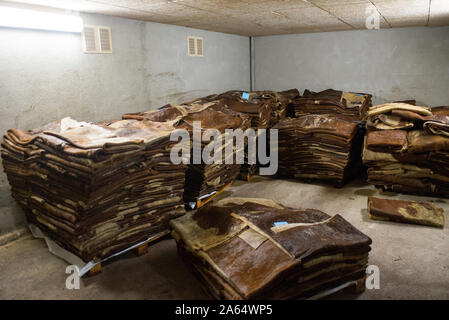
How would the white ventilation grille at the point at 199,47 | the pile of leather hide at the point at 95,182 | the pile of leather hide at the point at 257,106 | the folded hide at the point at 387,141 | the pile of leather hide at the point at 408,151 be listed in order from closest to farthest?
1. the pile of leather hide at the point at 95,182
2. the pile of leather hide at the point at 408,151
3. the folded hide at the point at 387,141
4. the pile of leather hide at the point at 257,106
5. the white ventilation grille at the point at 199,47

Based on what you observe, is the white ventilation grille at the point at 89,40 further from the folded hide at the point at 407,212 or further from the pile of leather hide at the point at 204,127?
the folded hide at the point at 407,212

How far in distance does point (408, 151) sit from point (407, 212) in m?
1.10

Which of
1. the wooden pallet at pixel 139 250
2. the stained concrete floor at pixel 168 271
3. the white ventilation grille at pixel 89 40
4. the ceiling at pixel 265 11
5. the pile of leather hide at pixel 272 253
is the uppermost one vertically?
the ceiling at pixel 265 11

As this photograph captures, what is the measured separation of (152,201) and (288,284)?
1731 mm

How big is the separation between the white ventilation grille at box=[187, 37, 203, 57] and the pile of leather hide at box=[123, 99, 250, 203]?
160cm

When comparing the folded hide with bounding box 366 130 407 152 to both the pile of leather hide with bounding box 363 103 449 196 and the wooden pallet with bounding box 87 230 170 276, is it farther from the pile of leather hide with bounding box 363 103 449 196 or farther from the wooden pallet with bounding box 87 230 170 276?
the wooden pallet with bounding box 87 230 170 276

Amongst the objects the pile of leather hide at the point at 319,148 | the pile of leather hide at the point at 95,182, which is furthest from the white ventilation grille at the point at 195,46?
the pile of leather hide at the point at 95,182

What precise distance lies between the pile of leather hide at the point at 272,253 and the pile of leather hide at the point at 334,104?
13.3 ft

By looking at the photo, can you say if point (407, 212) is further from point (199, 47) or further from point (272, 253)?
point (199, 47)

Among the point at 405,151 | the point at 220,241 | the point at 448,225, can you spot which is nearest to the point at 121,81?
the point at 220,241

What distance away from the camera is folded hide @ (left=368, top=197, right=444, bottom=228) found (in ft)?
13.4

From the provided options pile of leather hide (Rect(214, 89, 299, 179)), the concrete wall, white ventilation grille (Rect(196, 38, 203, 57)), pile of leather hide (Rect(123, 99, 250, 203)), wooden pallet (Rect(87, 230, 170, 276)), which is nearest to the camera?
wooden pallet (Rect(87, 230, 170, 276))

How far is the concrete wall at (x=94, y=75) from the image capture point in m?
3.87

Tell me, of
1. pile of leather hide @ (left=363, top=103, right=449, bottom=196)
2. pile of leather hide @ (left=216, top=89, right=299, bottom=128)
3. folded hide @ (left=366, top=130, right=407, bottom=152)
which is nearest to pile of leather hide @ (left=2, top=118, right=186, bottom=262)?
Answer: pile of leather hide @ (left=216, top=89, right=299, bottom=128)
